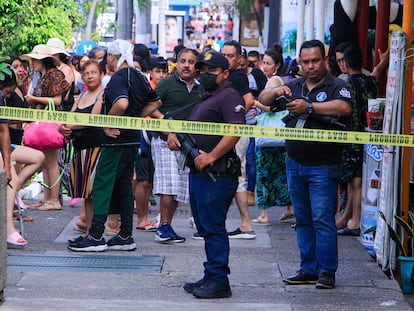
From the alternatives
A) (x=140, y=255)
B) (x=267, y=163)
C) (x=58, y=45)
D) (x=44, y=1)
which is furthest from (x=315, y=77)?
(x=44, y=1)

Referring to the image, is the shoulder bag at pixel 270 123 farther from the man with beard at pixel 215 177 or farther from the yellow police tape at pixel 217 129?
the man with beard at pixel 215 177

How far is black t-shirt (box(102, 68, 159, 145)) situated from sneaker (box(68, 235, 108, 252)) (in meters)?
0.92

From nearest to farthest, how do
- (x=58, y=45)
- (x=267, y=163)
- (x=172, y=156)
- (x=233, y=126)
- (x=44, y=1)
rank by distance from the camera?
(x=233, y=126) < (x=172, y=156) < (x=267, y=163) < (x=58, y=45) < (x=44, y=1)

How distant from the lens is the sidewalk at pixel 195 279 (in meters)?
7.15

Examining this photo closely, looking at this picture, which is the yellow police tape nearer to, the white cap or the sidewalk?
the sidewalk

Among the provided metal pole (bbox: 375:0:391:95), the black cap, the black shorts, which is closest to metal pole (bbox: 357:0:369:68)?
metal pole (bbox: 375:0:391:95)

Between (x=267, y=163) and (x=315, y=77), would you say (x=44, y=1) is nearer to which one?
(x=267, y=163)

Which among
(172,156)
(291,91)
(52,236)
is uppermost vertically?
(291,91)

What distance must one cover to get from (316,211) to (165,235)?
252 centimetres

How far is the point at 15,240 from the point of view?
913cm

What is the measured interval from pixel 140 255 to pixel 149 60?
4177 millimetres

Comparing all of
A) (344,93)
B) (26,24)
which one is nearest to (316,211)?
(344,93)

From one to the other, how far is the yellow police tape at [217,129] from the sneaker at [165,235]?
82.3 inches

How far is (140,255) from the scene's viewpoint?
9023 mm
